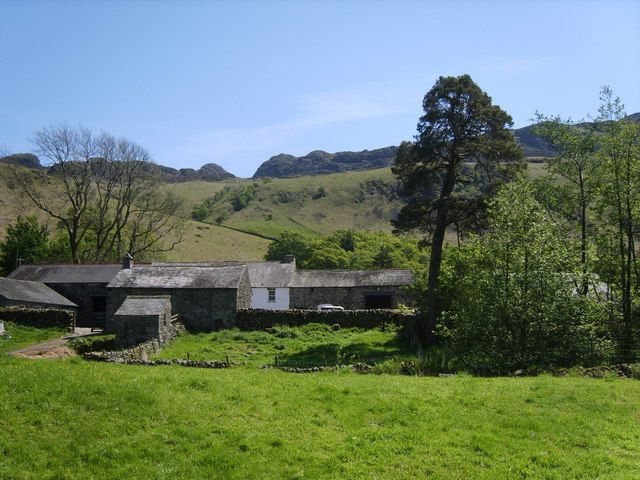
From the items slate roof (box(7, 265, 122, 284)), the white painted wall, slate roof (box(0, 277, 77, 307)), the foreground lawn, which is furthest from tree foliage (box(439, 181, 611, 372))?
slate roof (box(7, 265, 122, 284))

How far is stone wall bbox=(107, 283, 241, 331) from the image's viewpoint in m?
41.6

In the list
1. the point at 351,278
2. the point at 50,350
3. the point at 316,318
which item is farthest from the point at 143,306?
the point at 351,278

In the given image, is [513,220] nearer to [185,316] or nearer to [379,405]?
[379,405]

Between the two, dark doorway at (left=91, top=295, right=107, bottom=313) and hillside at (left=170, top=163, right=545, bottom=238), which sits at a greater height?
hillside at (left=170, top=163, right=545, bottom=238)

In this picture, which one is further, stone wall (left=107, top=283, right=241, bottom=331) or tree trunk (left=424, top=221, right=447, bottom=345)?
stone wall (left=107, top=283, right=241, bottom=331)

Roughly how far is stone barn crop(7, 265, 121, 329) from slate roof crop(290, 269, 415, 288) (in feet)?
53.8

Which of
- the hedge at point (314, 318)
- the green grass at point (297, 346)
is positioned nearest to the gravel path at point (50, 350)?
the green grass at point (297, 346)

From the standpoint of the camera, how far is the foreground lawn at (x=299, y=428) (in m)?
11.9

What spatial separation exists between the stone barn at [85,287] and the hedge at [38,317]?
9786 millimetres

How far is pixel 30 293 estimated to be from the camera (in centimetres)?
4256

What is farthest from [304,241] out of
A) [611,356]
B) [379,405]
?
[379,405]

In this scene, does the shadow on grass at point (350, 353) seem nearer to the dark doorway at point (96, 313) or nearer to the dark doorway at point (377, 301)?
the dark doorway at point (377, 301)

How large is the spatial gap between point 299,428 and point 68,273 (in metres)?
42.6

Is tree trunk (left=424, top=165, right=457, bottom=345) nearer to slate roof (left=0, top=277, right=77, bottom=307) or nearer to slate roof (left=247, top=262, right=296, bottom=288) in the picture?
slate roof (left=247, top=262, right=296, bottom=288)
